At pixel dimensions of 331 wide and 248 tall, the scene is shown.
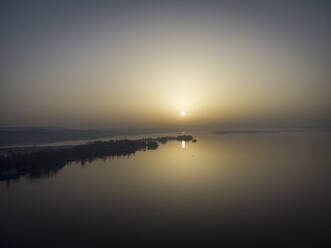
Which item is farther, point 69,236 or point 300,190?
point 300,190

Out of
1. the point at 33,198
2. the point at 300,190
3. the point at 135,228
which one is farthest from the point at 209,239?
the point at 33,198

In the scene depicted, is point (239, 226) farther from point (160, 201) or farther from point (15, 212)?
point (15, 212)

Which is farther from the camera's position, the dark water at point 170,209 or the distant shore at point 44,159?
the distant shore at point 44,159

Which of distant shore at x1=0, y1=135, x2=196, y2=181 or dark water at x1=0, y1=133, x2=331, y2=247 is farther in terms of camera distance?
distant shore at x1=0, y1=135, x2=196, y2=181

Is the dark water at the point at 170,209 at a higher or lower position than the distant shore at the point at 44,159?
lower

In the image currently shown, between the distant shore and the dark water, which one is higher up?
the distant shore

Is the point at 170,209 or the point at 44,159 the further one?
the point at 44,159

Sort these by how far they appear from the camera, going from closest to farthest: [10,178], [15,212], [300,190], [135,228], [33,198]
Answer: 1. [135,228]
2. [15,212]
3. [33,198]
4. [300,190]
5. [10,178]

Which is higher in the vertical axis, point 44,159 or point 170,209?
point 44,159
